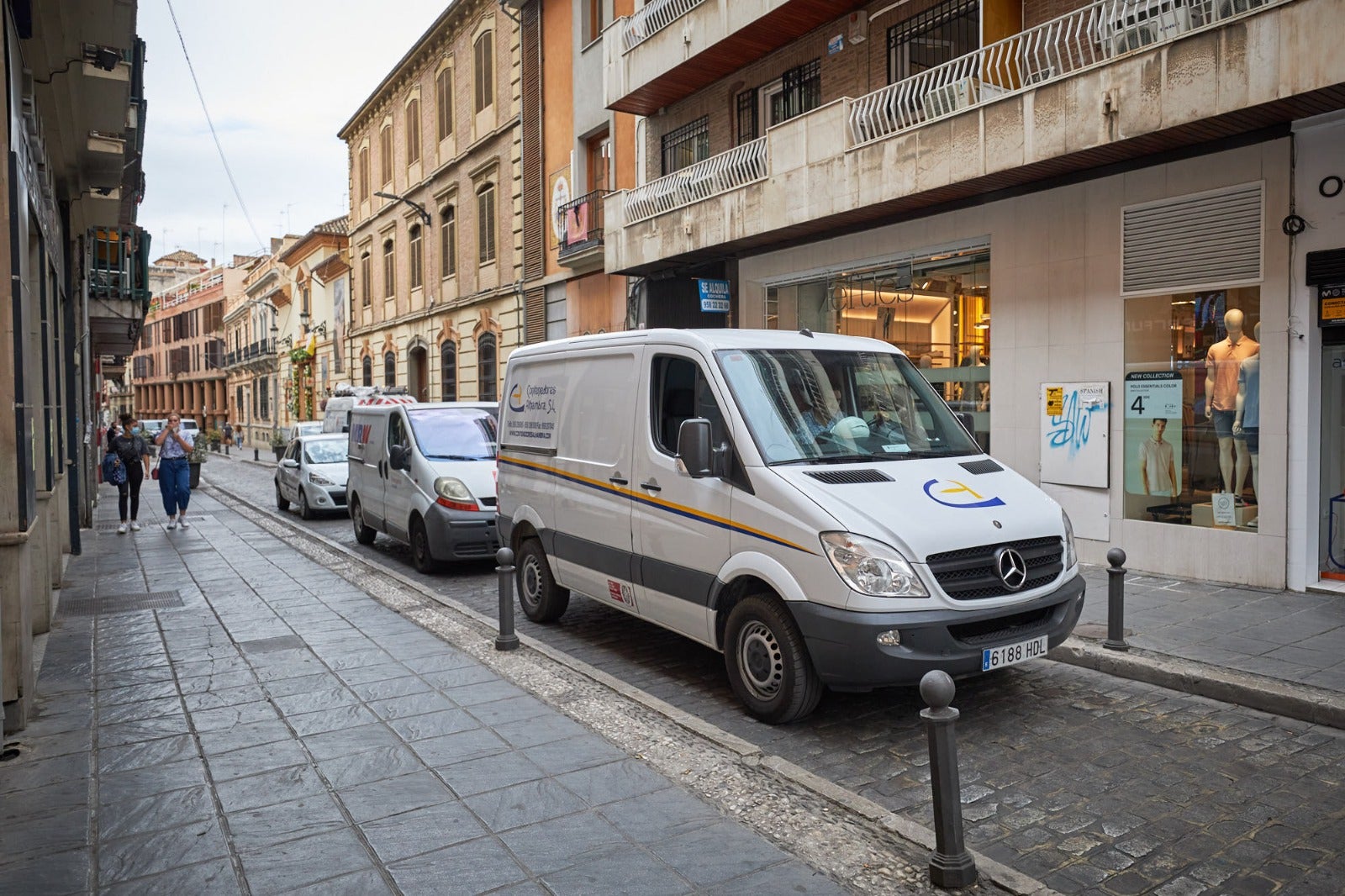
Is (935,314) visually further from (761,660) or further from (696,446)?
(761,660)

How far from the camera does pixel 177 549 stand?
42.7ft

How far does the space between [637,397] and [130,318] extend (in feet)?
67.7

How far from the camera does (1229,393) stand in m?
9.21

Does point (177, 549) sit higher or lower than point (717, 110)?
lower

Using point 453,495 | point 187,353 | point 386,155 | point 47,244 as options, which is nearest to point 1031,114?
point 453,495

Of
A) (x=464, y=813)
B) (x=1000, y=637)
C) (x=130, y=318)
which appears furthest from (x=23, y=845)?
(x=130, y=318)

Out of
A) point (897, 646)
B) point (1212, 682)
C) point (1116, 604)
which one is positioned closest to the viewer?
point (897, 646)

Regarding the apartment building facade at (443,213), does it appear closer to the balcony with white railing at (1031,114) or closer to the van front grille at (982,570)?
the balcony with white railing at (1031,114)

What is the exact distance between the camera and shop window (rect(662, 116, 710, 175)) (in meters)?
17.0

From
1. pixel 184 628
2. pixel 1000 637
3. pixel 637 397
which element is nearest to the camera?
pixel 1000 637

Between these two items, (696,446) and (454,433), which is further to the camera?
(454,433)

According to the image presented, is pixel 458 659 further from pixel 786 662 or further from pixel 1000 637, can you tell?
pixel 1000 637

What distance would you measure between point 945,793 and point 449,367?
26.3m

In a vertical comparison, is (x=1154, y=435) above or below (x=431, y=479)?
above
